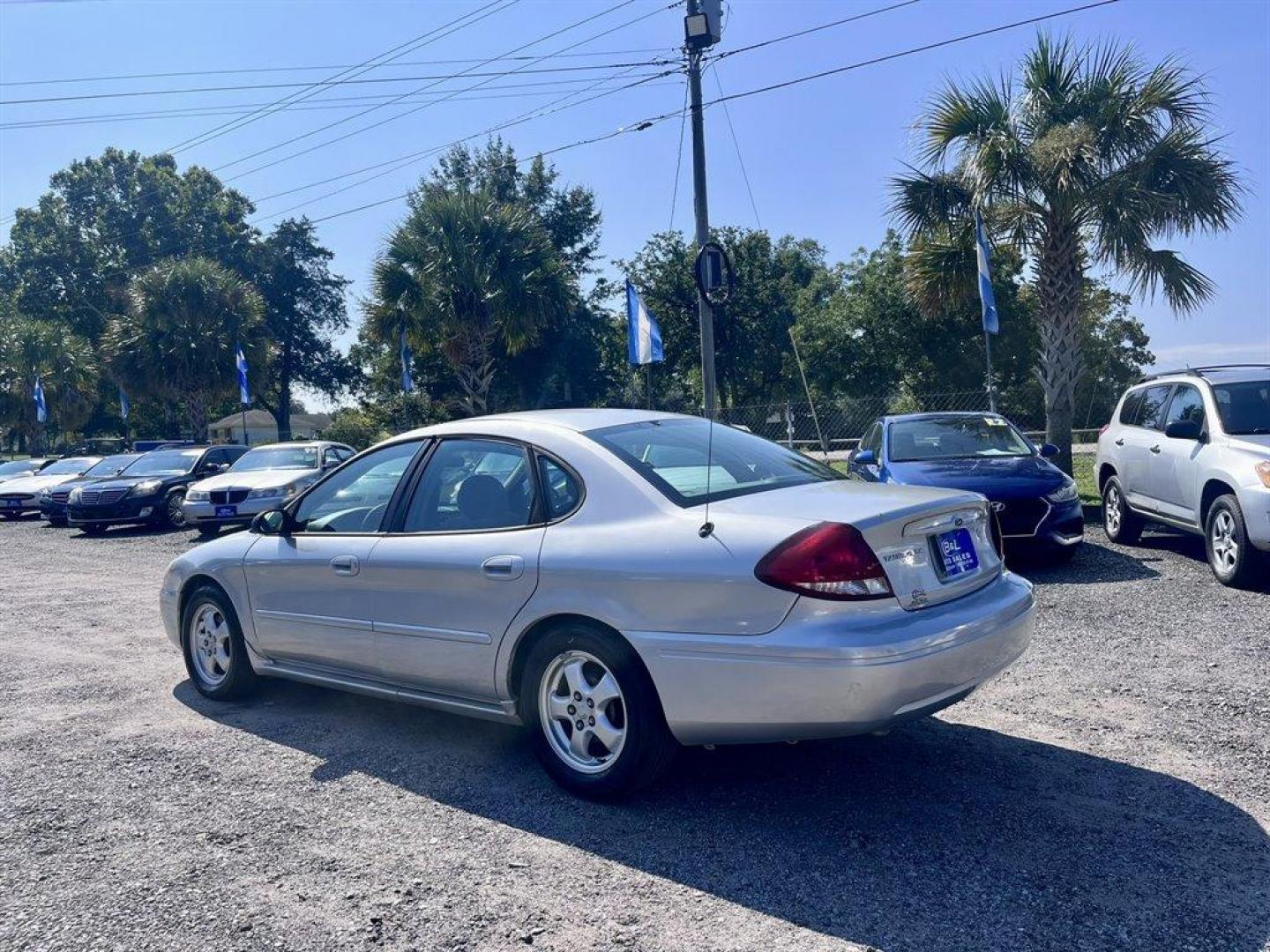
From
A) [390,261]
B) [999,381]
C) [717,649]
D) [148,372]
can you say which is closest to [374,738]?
[717,649]

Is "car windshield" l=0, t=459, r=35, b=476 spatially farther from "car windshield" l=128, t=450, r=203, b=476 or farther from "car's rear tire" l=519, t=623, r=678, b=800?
"car's rear tire" l=519, t=623, r=678, b=800

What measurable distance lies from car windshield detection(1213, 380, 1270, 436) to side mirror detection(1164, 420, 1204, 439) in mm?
181

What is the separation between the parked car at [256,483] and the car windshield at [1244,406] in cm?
1150

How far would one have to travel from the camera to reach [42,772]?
182 inches

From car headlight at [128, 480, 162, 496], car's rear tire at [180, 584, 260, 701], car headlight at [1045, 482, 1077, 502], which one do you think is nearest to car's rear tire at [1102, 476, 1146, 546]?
car headlight at [1045, 482, 1077, 502]

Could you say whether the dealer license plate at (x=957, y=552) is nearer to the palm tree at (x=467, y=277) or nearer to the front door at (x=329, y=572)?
the front door at (x=329, y=572)

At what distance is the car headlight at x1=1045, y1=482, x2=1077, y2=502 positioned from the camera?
8828 millimetres

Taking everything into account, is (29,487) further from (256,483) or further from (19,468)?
(256,483)

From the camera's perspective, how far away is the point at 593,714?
3.95 m

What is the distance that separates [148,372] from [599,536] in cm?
2916

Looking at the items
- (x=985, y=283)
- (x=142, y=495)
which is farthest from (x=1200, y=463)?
(x=142, y=495)

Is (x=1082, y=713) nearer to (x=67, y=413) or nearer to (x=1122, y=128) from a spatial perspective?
(x=1122, y=128)

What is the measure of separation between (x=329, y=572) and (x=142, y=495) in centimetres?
1439

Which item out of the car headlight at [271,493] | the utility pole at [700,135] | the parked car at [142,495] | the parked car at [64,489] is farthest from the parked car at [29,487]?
the utility pole at [700,135]
